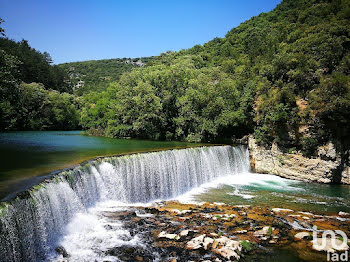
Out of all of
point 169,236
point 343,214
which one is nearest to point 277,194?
point 343,214

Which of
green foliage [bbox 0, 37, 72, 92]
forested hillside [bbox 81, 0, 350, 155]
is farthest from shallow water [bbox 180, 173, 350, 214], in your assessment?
green foliage [bbox 0, 37, 72, 92]

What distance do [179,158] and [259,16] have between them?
51012 millimetres

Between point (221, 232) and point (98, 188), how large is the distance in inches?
200

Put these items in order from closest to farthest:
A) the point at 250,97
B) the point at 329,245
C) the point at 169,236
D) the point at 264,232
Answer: the point at 329,245
the point at 169,236
the point at 264,232
the point at 250,97

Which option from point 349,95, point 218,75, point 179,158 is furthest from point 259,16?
point 179,158

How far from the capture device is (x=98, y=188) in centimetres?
986

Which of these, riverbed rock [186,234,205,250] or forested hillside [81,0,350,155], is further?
forested hillside [81,0,350,155]

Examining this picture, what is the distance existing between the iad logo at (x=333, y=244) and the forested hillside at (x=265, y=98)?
8871mm

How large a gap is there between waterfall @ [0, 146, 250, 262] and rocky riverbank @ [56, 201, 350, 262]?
87 cm

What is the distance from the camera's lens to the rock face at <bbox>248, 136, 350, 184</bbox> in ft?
48.6

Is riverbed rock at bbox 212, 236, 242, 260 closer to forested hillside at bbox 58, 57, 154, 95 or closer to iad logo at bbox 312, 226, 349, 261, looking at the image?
iad logo at bbox 312, 226, 349, 261

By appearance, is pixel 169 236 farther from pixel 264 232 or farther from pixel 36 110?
pixel 36 110

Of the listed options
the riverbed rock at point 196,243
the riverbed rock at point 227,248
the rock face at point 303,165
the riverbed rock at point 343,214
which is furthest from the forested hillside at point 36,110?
the riverbed rock at point 343,214

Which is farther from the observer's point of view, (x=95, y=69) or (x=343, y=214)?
(x=95, y=69)
